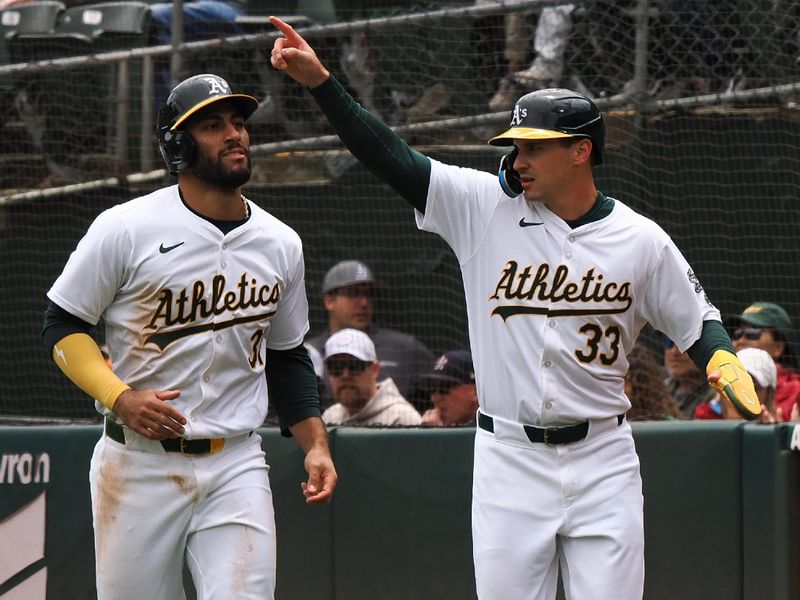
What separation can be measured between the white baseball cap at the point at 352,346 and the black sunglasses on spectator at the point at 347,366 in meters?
0.03

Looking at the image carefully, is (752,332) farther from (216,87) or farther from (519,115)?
(216,87)

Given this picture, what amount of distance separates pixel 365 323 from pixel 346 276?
0.24 metres

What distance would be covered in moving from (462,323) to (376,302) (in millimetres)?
460

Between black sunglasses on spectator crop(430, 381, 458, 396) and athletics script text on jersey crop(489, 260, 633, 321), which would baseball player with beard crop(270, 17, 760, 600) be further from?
black sunglasses on spectator crop(430, 381, 458, 396)

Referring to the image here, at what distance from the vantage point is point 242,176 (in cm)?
389

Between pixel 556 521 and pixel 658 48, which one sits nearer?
pixel 556 521

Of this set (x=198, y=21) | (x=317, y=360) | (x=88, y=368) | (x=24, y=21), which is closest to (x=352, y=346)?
(x=317, y=360)

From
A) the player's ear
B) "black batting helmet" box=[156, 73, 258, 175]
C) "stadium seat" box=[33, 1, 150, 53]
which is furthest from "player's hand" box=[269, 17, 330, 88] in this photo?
"stadium seat" box=[33, 1, 150, 53]

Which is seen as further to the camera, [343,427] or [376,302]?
[376,302]

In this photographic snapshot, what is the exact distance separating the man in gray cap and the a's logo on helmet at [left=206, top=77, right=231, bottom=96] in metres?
2.65

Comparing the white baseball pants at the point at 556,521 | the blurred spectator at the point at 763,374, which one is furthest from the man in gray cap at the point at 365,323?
the white baseball pants at the point at 556,521

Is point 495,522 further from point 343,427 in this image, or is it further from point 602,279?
point 343,427

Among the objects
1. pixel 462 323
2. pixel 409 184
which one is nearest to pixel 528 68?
pixel 462 323

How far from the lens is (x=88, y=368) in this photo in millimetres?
3783
